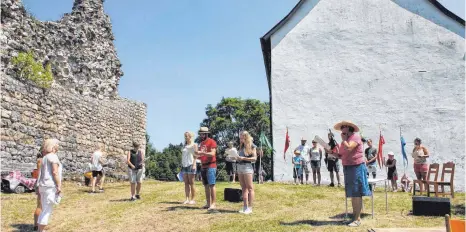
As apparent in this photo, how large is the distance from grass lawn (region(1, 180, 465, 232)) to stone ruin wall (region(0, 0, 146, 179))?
3.04 meters

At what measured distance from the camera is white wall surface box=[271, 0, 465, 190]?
1477 centimetres

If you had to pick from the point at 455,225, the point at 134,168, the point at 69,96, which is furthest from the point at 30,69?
the point at 455,225

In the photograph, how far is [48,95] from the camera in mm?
13727

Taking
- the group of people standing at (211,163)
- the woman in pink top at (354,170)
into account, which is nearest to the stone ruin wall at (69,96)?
the group of people standing at (211,163)

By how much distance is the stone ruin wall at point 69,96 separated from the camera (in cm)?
1178

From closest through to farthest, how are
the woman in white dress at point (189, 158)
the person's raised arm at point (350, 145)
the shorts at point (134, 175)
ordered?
the person's raised arm at point (350, 145), the woman in white dress at point (189, 158), the shorts at point (134, 175)

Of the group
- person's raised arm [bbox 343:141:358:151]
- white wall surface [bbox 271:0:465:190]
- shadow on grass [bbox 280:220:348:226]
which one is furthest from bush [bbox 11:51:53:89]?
person's raised arm [bbox 343:141:358:151]

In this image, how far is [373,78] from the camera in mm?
15508

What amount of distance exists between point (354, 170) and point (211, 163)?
2.85 metres

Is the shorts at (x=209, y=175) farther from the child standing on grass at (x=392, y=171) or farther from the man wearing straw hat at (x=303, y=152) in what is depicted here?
the child standing on grass at (x=392, y=171)

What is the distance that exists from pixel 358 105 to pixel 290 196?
272 inches

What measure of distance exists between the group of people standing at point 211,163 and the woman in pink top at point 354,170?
1721mm

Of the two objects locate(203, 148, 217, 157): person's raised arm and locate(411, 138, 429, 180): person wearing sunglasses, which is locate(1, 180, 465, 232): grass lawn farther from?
locate(203, 148, 217, 157): person's raised arm

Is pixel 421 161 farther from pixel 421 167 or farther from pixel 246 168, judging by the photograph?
pixel 246 168
